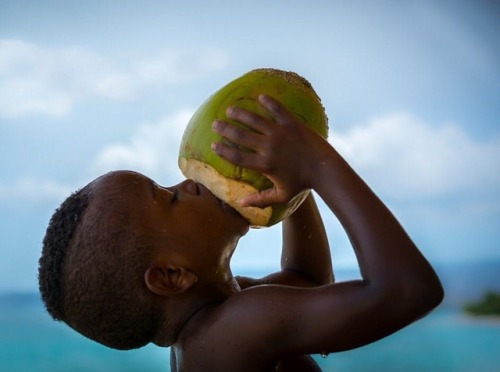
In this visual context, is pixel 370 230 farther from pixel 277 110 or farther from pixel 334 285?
pixel 277 110

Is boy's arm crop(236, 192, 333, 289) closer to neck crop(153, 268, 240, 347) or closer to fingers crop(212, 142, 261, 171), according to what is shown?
neck crop(153, 268, 240, 347)

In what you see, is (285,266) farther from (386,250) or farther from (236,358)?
(386,250)

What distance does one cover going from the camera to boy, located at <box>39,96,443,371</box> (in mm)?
866

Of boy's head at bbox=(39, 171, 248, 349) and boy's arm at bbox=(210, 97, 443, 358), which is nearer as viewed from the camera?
boy's arm at bbox=(210, 97, 443, 358)

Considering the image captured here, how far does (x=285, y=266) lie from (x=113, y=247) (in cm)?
43

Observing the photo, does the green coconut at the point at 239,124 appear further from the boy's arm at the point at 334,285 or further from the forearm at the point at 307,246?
the forearm at the point at 307,246

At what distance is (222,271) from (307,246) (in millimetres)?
269

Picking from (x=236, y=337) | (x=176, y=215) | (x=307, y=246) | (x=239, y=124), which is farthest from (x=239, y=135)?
(x=307, y=246)

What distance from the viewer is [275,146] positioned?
3.02ft

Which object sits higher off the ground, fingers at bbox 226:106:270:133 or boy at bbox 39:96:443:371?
fingers at bbox 226:106:270:133

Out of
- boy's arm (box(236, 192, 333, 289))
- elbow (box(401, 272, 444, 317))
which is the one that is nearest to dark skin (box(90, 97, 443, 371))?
elbow (box(401, 272, 444, 317))

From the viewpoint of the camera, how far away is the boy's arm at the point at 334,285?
85 centimetres

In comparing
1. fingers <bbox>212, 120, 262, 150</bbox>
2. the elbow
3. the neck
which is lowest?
the elbow

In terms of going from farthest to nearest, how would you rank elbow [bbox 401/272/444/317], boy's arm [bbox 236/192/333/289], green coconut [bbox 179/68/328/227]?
1. boy's arm [bbox 236/192/333/289]
2. green coconut [bbox 179/68/328/227]
3. elbow [bbox 401/272/444/317]
